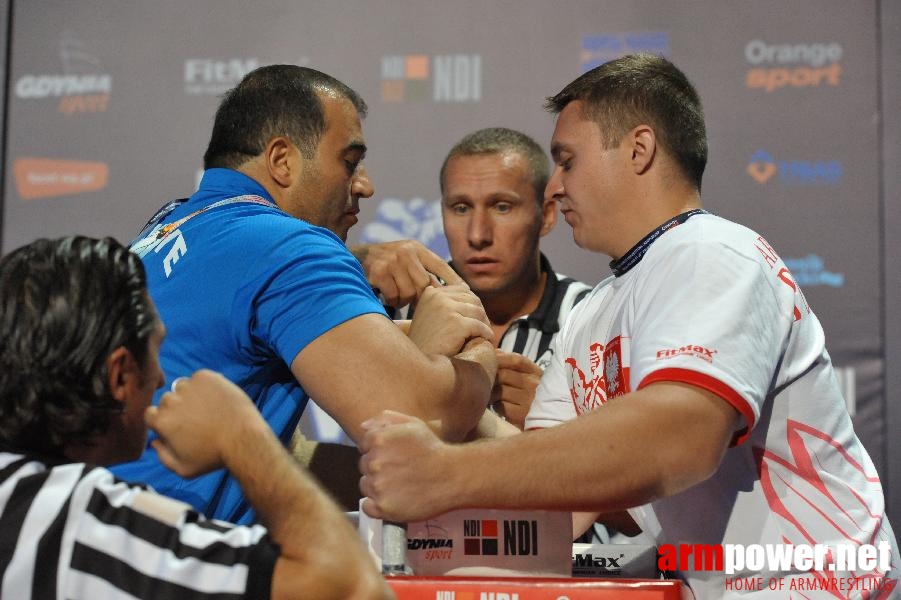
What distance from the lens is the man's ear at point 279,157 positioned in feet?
7.16

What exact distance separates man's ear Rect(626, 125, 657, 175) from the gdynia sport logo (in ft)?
2.28

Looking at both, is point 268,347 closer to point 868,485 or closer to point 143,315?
point 143,315

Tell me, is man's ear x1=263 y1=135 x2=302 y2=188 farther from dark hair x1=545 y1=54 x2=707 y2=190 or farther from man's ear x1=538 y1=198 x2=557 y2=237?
man's ear x1=538 y1=198 x2=557 y2=237

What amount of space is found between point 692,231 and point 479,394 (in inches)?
20.0

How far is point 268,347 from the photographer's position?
70.1 inches


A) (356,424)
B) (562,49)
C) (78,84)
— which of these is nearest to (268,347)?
(356,424)

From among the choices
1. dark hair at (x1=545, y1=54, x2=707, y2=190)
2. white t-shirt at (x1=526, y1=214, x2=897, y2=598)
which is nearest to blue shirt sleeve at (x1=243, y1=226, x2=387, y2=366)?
white t-shirt at (x1=526, y1=214, x2=897, y2=598)

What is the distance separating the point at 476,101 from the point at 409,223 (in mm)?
554

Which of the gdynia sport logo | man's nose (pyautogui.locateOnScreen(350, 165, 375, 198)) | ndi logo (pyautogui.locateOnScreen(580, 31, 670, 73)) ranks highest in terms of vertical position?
ndi logo (pyautogui.locateOnScreen(580, 31, 670, 73))

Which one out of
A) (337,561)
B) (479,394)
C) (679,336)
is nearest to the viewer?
(337,561)

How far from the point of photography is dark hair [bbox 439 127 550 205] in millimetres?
3592

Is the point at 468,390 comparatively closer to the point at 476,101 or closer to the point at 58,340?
the point at 58,340

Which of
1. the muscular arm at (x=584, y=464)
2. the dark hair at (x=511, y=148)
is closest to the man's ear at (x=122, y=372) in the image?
the muscular arm at (x=584, y=464)

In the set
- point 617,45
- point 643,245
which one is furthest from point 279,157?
point 617,45
